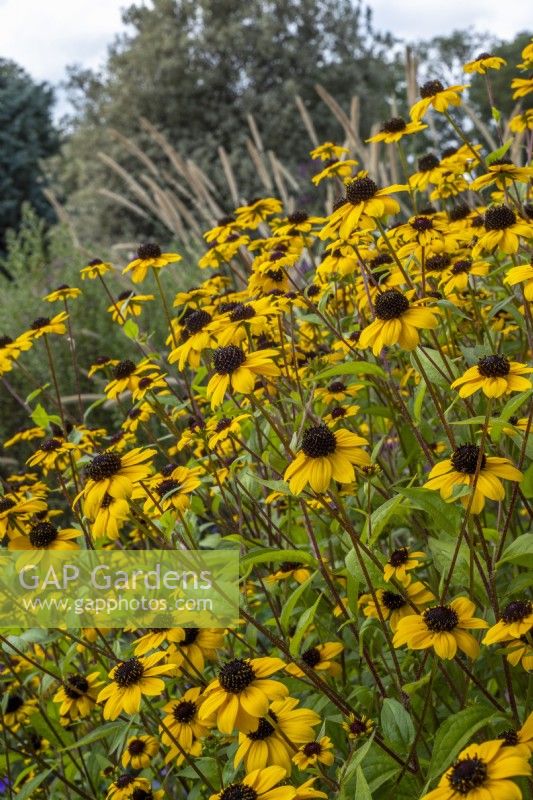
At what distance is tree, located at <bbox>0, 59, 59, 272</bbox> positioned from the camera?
2067cm

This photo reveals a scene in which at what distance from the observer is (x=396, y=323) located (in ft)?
4.42

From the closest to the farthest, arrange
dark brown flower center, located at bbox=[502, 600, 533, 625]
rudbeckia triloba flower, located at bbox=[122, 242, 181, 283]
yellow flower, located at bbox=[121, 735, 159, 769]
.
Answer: dark brown flower center, located at bbox=[502, 600, 533, 625] < yellow flower, located at bbox=[121, 735, 159, 769] < rudbeckia triloba flower, located at bbox=[122, 242, 181, 283]

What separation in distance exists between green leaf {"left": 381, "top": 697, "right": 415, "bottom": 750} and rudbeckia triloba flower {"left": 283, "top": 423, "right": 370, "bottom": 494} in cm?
38

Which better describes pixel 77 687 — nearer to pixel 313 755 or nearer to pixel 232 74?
pixel 313 755

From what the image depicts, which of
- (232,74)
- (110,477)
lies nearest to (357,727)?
(110,477)

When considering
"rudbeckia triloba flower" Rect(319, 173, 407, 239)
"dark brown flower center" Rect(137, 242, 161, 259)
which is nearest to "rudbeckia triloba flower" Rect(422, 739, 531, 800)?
"rudbeckia triloba flower" Rect(319, 173, 407, 239)

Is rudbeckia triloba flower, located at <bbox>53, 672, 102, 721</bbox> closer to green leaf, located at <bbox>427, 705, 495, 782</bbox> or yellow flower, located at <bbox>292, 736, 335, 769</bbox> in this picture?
yellow flower, located at <bbox>292, 736, 335, 769</bbox>

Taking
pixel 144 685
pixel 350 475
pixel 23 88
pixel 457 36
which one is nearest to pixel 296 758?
pixel 144 685

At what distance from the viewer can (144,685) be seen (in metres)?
1.42

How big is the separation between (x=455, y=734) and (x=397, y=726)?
125mm

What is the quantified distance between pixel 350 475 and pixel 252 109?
1435 cm

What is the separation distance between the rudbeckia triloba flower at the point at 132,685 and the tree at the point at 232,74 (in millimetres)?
13442

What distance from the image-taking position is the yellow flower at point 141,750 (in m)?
1.77

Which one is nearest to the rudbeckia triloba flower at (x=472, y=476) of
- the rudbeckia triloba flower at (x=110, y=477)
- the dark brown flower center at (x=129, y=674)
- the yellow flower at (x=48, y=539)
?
the rudbeckia triloba flower at (x=110, y=477)
